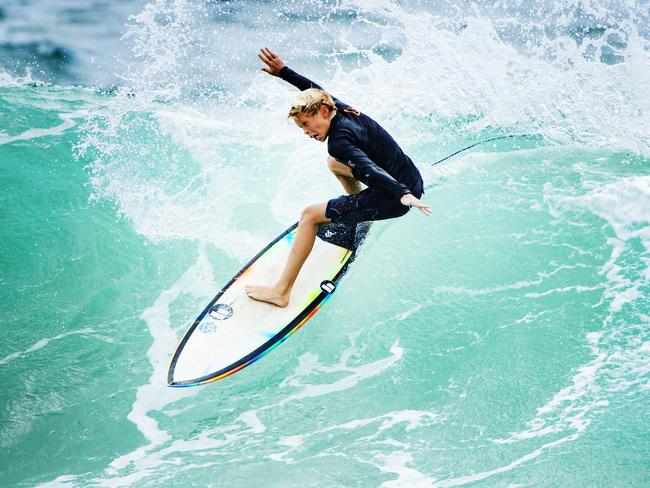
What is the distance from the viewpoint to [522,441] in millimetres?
3699

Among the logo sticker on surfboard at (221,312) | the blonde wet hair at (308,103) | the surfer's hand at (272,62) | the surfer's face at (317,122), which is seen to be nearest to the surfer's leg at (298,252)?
the logo sticker on surfboard at (221,312)

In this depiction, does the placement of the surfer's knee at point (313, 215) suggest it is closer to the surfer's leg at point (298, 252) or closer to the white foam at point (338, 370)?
the surfer's leg at point (298, 252)

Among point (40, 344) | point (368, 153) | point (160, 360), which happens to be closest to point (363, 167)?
point (368, 153)

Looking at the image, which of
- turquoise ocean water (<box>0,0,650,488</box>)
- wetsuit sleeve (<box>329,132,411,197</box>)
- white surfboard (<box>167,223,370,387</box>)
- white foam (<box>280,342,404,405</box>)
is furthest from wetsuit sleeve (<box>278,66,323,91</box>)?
white foam (<box>280,342,404,405</box>)

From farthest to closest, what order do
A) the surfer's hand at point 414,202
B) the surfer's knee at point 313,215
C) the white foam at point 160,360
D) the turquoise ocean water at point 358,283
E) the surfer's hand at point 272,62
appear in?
the surfer's hand at point 272,62, the surfer's knee at point 313,215, the white foam at point 160,360, the turquoise ocean water at point 358,283, the surfer's hand at point 414,202

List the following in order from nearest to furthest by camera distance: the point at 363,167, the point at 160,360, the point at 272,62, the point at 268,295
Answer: the point at 363,167
the point at 272,62
the point at 268,295
the point at 160,360

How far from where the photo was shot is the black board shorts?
4.21 meters

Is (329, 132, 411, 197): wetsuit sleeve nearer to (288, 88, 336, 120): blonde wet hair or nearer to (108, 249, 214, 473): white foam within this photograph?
(288, 88, 336, 120): blonde wet hair

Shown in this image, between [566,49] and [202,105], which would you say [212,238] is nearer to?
[202,105]

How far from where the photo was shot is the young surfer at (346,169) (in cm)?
369

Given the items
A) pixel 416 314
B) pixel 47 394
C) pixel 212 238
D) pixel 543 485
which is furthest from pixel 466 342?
pixel 47 394

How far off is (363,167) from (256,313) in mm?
1499

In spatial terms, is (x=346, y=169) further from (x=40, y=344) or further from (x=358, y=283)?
(x=40, y=344)

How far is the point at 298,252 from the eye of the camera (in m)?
4.35
